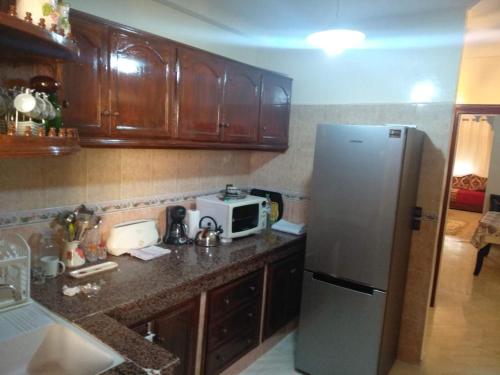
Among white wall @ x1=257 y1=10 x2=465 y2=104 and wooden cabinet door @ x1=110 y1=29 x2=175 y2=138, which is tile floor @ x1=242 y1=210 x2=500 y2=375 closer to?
wooden cabinet door @ x1=110 y1=29 x2=175 y2=138

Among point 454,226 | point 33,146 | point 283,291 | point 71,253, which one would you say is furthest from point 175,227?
point 454,226

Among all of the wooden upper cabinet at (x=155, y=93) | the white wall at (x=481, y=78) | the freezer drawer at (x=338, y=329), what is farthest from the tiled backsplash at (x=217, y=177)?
the white wall at (x=481, y=78)

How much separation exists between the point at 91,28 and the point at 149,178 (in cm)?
103

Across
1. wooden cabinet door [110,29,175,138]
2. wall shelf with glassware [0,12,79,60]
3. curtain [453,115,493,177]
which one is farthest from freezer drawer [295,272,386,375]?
curtain [453,115,493,177]

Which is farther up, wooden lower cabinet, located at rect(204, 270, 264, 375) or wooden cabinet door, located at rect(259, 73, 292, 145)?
wooden cabinet door, located at rect(259, 73, 292, 145)

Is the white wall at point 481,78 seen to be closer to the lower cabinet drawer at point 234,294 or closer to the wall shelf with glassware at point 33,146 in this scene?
the lower cabinet drawer at point 234,294

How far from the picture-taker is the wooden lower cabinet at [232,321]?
85.4 inches

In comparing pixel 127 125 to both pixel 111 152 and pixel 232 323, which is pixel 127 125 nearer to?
pixel 111 152

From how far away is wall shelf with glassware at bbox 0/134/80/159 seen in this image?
1181 millimetres

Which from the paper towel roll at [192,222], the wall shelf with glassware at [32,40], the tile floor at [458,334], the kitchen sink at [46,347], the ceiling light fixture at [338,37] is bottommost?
the tile floor at [458,334]

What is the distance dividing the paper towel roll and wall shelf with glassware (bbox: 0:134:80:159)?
119 centimetres

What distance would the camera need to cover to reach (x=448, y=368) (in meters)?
2.70

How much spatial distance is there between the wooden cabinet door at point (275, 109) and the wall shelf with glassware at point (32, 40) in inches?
63.4

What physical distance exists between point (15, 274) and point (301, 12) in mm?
2355
